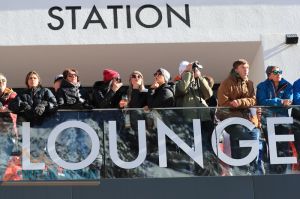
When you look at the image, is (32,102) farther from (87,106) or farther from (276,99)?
(276,99)

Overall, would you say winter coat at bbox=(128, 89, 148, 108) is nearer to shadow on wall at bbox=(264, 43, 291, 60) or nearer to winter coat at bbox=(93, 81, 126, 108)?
winter coat at bbox=(93, 81, 126, 108)

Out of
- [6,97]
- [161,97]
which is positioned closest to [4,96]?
[6,97]

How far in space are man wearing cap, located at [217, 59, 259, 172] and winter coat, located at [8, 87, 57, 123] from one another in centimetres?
265

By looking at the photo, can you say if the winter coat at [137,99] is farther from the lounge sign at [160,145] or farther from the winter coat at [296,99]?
the winter coat at [296,99]

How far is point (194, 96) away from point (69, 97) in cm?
195

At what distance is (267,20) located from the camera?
1678 cm

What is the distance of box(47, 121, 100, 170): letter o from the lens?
12359mm

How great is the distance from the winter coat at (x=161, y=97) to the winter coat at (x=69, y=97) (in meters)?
1.00

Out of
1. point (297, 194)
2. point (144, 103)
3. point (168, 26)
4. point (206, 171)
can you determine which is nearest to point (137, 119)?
point (144, 103)

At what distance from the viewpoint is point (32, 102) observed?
1214 cm

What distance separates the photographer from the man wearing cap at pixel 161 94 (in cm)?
1238

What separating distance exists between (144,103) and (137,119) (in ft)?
0.90

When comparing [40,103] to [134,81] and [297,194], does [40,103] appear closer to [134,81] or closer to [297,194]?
[134,81]

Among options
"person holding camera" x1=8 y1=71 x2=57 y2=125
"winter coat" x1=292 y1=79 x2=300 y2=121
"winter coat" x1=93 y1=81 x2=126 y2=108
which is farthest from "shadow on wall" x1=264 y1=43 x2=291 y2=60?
"person holding camera" x1=8 y1=71 x2=57 y2=125
